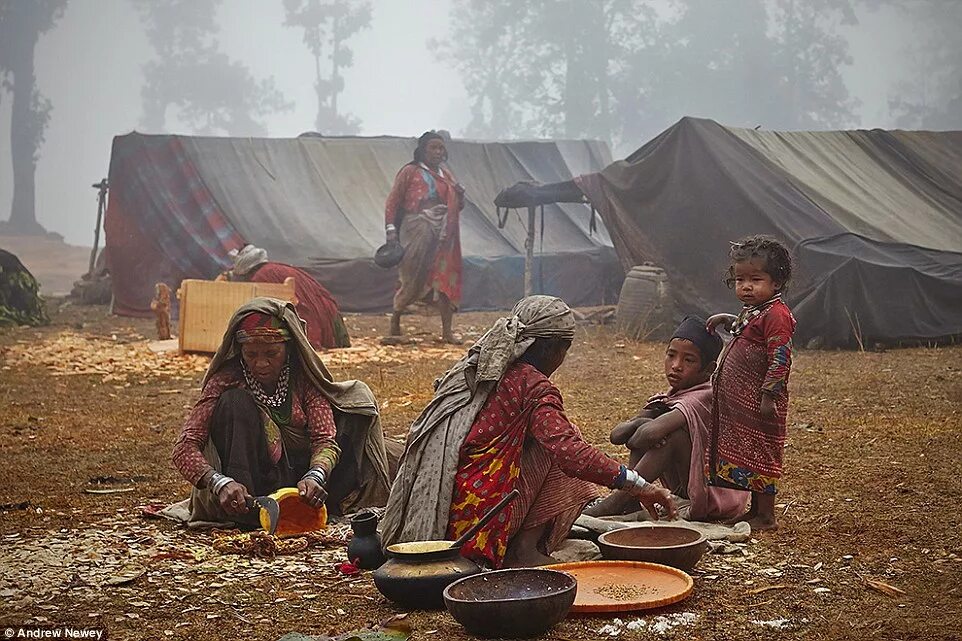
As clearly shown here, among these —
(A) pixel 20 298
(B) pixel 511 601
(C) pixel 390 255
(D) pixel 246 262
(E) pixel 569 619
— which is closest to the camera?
(B) pixel 511 601

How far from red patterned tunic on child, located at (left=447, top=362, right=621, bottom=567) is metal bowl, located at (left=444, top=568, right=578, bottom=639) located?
13.3 inches

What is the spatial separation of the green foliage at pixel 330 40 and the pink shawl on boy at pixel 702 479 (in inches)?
1732

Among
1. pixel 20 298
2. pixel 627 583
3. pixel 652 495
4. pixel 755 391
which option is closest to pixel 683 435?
→ pixel 755 391

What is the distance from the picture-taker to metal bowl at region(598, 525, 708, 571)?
12.1ft

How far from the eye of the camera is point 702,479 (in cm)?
441

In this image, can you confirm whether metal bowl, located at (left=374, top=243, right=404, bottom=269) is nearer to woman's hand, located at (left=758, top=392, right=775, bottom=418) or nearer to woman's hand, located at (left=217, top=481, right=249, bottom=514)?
woman's hand, located at (left=217, top=481, right=249, bottom=514)

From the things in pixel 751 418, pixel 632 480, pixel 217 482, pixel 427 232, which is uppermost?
pixel 427 232

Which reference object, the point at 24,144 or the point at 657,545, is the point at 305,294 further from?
the point at 24,144

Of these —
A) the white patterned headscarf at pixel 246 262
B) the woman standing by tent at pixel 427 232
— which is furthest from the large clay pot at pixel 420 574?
the woman standing by tent at pixel 427 232

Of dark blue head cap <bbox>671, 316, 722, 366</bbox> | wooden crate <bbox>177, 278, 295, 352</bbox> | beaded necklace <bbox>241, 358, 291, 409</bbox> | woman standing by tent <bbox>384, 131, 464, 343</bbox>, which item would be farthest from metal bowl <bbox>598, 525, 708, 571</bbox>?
woman standing by tent <bbox>384, 131, 464, 343</bbox>

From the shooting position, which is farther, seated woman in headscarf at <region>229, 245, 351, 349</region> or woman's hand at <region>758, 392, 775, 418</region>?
seated woman in headscarf at <region>229, 245, 351, 349</region>

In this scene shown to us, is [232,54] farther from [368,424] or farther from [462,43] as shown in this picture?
[368,424]

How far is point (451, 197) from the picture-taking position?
12.0 metres

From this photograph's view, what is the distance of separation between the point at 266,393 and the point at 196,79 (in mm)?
45685
